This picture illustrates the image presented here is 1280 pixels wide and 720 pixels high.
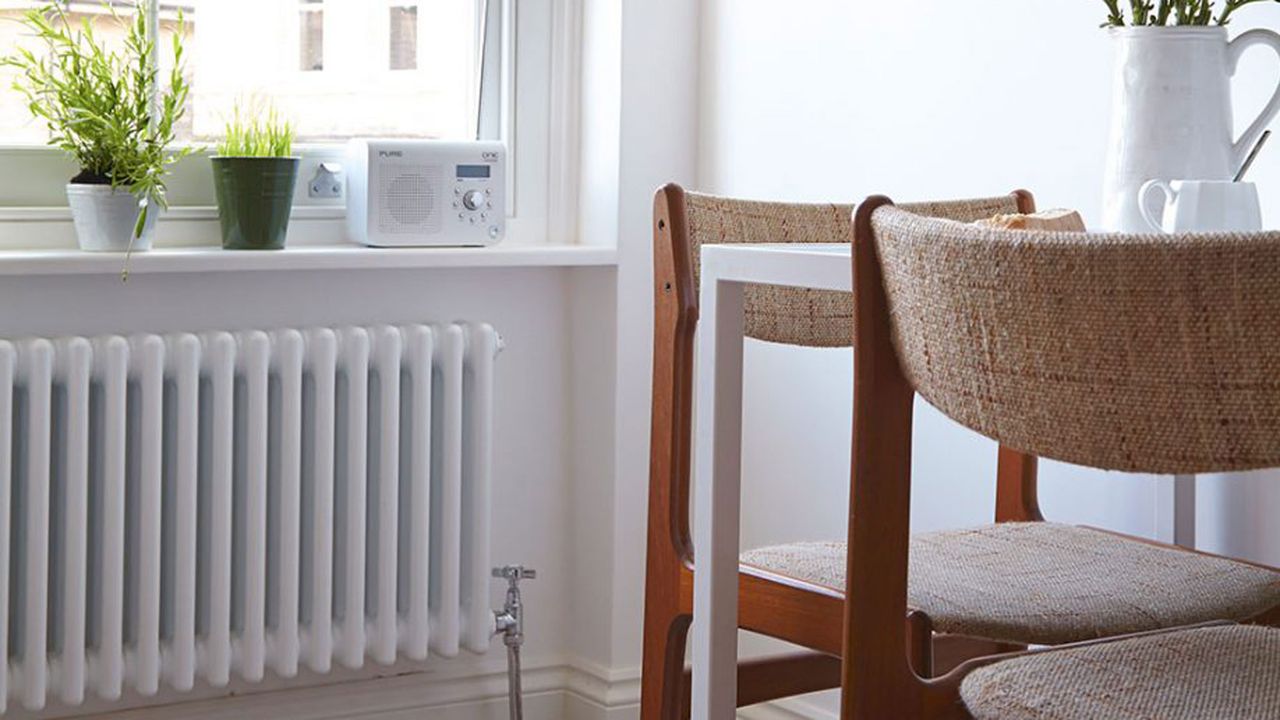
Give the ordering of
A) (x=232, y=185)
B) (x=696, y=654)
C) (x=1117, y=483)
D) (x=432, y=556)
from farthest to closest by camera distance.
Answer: (x=432, y=556)
(x=232, y=185)
(x=1117, y=483)
(x=696, y=654)

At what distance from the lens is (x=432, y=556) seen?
264 cm

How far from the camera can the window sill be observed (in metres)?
2.26

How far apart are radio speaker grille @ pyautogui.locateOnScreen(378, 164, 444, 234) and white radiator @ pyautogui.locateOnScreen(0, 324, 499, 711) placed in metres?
0.16

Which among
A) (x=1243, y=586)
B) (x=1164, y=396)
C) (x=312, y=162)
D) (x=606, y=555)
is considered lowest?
(x=606, y=555)

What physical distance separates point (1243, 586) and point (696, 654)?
0.53 meters

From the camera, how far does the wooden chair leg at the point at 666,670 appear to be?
183 cm

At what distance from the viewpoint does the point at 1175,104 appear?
1443 mm

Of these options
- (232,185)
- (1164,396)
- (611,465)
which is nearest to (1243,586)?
(1164,396)

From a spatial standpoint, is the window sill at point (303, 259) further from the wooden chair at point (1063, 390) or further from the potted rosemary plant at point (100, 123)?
the wooden chair at point (1063, 390)

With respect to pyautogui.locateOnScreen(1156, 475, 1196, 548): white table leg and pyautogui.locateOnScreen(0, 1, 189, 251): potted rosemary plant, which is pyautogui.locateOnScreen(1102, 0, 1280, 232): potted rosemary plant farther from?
pyautogui.locateOnScreen(0, 1, 189, 251): potted rosemary plant

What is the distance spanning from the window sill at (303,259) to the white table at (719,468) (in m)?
1.05

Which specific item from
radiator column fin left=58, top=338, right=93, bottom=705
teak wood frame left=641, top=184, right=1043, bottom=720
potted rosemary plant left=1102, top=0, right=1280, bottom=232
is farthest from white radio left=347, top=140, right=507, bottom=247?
potted rosemary plant left=1102, top=0, right=1280, bottom=232

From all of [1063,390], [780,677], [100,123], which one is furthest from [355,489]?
[1063,390]

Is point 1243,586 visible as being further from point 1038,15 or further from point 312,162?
point 312,162
